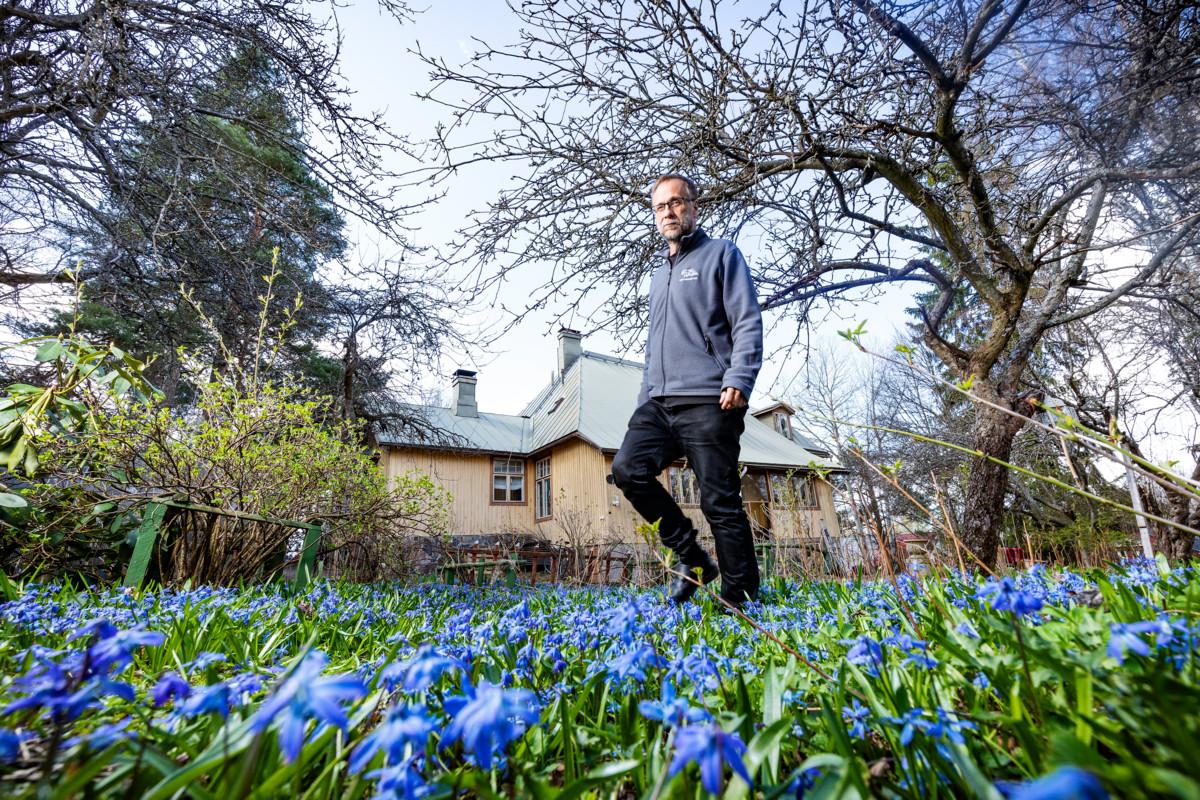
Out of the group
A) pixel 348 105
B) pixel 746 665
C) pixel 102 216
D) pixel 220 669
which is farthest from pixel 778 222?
pixel 102 216

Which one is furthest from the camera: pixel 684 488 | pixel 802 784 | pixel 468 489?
pixel 468 489

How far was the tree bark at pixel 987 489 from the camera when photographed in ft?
17.1

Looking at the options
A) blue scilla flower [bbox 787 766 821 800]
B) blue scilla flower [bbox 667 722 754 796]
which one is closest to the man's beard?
blue scilla flower [bbox 787 766 821 800]

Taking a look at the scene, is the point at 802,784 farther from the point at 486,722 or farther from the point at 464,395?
the point at 464,395

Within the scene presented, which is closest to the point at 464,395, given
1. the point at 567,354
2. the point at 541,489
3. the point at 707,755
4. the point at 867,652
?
the point at 567,354

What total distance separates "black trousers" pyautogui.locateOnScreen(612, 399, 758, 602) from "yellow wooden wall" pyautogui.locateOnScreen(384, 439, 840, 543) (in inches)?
541

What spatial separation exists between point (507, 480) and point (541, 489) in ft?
4.73

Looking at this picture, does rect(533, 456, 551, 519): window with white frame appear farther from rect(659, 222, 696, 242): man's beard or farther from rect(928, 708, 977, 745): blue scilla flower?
rect(928, 708, 977, 745): blue scilla flower

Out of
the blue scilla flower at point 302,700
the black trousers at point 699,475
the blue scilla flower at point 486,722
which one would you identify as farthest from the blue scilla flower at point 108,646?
the black trousers at point 699,475

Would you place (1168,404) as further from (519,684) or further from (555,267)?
(519,684)

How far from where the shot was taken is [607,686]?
1237 millimetres

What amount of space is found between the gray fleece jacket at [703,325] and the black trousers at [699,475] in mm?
143

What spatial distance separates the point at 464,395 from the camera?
2277 centimetres

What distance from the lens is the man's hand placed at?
2795mm
